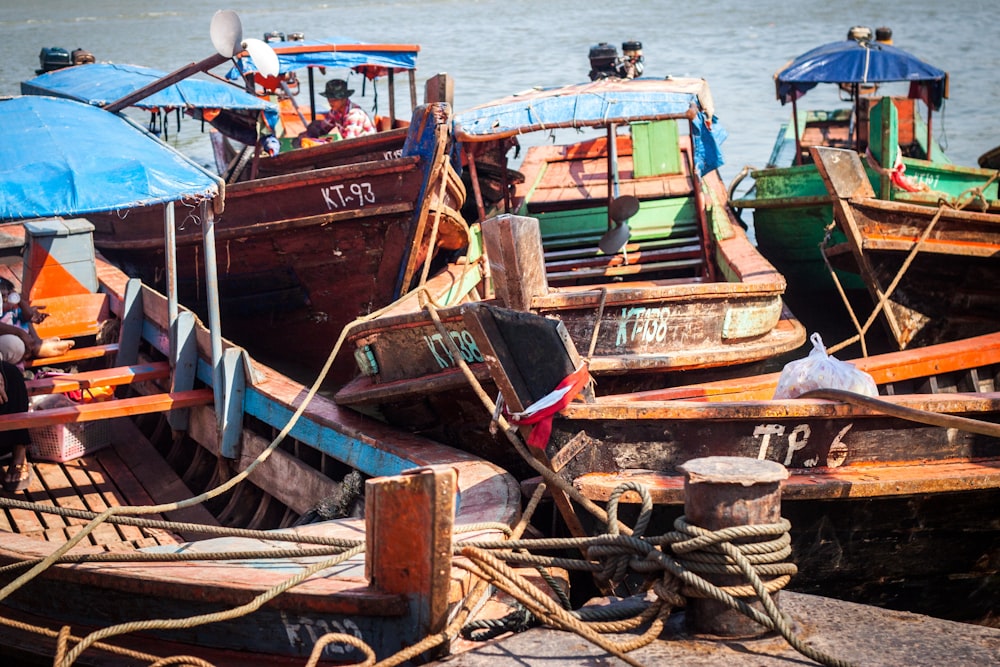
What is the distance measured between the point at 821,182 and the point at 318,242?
4870 millimetres

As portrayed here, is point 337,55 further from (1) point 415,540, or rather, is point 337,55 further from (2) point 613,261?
(1) point 415,540

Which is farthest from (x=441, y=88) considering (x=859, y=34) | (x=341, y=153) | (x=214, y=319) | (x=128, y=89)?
(x=859, y=34)

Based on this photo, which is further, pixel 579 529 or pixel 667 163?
pixel 667 163

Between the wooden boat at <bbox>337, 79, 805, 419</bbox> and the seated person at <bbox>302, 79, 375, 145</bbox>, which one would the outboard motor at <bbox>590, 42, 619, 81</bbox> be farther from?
the seated person at <bbox>302, 79, 375, 145</bbox>

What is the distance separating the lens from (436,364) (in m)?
5.54

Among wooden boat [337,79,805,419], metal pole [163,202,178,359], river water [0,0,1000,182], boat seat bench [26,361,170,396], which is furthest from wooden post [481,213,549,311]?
river water [0,0,1000,182]

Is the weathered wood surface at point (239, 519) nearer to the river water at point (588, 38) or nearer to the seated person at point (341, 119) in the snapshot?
the seated person at point (341, 119)

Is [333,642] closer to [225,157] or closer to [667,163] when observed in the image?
[667,163]

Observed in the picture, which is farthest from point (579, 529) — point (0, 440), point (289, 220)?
point (289, 220)

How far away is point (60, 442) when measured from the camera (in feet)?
22.3

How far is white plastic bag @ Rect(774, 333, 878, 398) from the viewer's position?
15.5 ft

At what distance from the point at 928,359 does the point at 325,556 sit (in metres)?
3.58

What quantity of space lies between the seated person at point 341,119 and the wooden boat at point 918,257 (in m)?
5.51

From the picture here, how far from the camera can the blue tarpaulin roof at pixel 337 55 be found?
1120 centimetres
